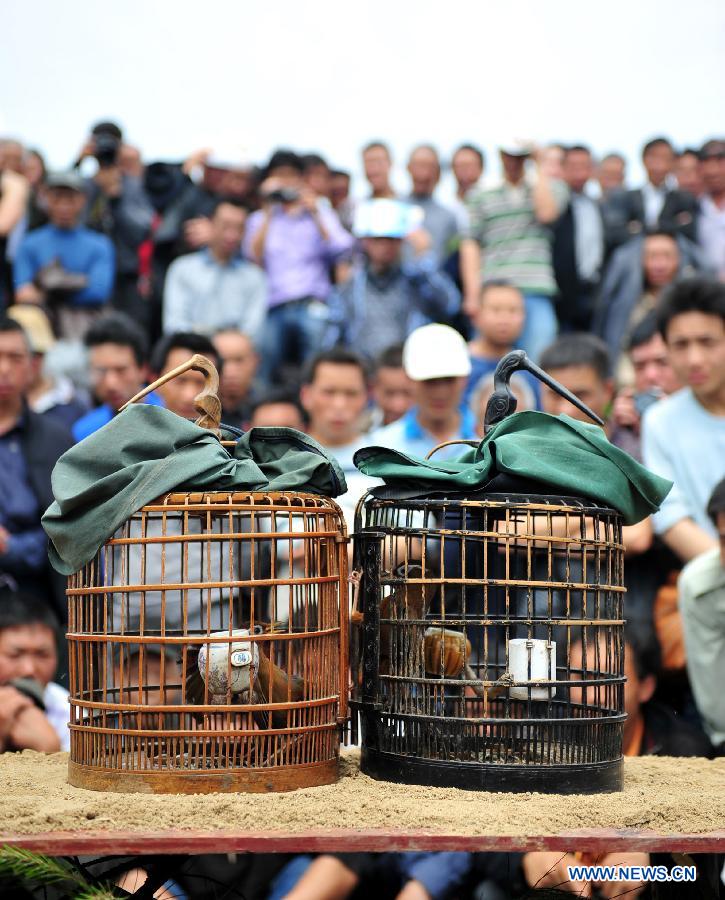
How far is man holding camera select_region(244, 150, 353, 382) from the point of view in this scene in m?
8.42

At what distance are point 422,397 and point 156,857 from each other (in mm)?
3332

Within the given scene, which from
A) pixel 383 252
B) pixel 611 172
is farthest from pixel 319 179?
pixel 611 172

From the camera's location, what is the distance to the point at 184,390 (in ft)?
16.7

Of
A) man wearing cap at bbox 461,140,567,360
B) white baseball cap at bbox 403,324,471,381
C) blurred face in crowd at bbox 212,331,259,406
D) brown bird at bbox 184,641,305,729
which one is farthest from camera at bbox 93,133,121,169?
brown bird at bbox 184,641,305,729

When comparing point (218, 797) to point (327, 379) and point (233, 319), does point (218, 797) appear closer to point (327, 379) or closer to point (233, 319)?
point (327, 379)

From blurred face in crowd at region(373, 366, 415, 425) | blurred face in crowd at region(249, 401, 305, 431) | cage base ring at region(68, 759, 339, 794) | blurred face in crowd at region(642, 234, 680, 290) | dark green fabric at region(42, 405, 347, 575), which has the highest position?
blurred face in crowd at region(642, 234, 680, 290)

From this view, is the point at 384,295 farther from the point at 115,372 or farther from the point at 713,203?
the point at 713,203

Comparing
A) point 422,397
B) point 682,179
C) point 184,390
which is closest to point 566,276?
point 682,179

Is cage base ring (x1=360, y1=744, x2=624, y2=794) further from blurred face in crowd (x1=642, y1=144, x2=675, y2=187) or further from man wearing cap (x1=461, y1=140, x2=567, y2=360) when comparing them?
blurred face in crowd (x1=642, y1=144, x2=675, y2=187)

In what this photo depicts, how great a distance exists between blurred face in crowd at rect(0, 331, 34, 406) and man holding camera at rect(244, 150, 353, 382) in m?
2.58

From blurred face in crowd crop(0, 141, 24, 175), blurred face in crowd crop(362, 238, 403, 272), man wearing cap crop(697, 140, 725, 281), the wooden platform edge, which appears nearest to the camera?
the wooden platform edge

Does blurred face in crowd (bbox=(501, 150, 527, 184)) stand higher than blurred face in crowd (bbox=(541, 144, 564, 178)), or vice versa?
blurred face in crowd (bbox=(541, 144, 564, 178))

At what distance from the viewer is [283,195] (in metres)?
8.66

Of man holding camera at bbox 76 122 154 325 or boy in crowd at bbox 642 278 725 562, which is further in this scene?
man holding camera at bbox 76 122 154 325
